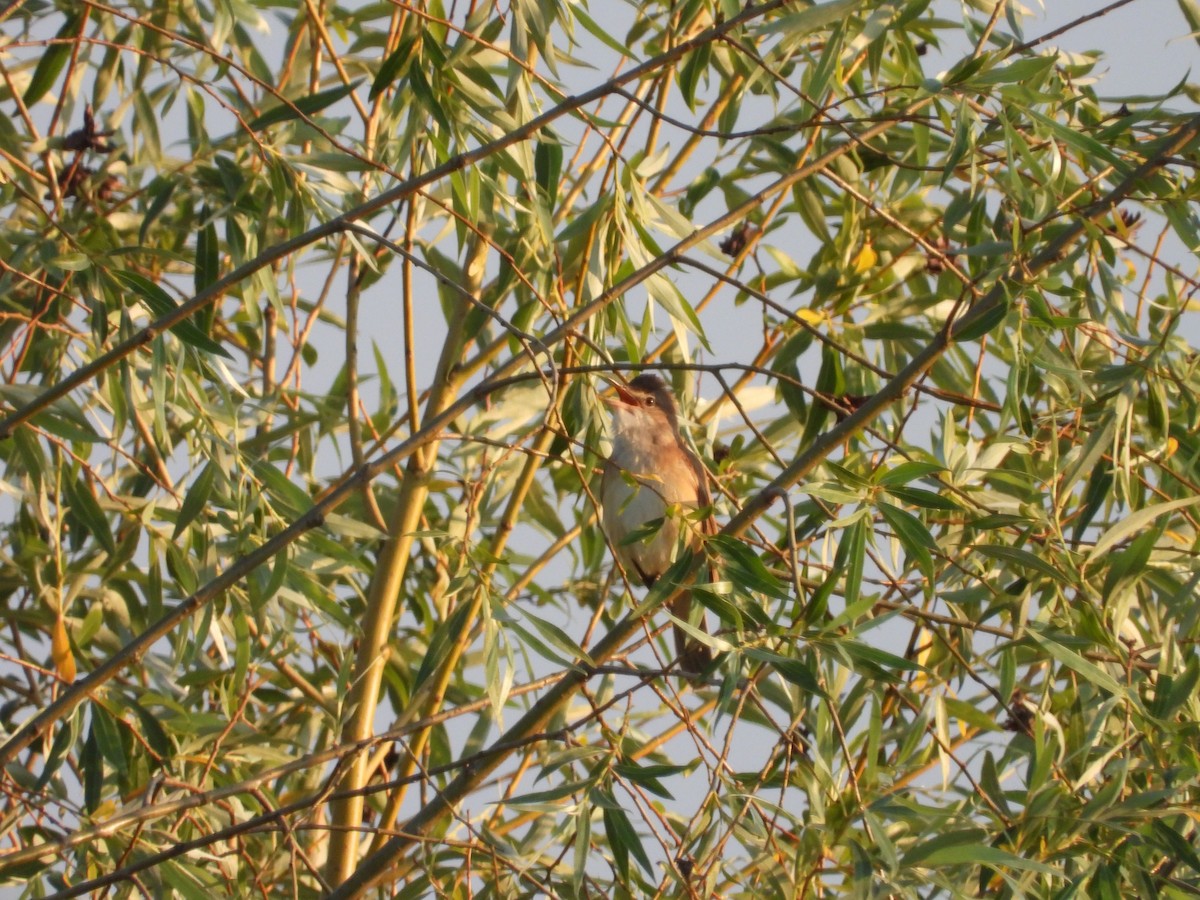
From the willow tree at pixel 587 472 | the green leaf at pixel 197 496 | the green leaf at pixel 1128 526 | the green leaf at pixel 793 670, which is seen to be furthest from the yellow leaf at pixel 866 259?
the green leaf at pixel 793 670

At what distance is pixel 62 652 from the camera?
324cm

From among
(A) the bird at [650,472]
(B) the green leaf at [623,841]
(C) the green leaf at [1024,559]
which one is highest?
(A) the bird at [650,472]

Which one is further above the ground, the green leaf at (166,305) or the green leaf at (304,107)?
the green leaf at (304,107)

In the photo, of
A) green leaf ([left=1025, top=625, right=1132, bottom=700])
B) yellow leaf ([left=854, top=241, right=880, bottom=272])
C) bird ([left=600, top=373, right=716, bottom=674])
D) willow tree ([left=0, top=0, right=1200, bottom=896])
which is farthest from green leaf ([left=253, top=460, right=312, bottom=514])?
yellow leaf ([left=854, top=241, right=880, bottom=272])

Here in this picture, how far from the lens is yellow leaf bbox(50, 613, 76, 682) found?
3223 mm

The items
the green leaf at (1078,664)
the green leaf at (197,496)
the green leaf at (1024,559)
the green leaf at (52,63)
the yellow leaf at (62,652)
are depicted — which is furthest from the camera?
the green leaf at (52,63)

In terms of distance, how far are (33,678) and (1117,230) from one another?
8.53 ft

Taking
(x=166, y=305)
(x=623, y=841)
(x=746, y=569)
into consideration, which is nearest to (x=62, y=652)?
(x=166, y=305)

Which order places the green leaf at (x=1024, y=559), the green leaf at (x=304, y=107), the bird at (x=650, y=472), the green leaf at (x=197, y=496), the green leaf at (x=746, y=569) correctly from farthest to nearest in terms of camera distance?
the bird at (x=650, y=472) < the green leaf at (x=304, y=107) < the green leaf at (x=197, y=496) < the green leaf at (x=1024, y=559) < the green leaf at (x=746, y=569)

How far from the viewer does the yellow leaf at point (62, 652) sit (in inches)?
127

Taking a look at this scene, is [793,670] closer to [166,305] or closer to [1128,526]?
[1128,526]

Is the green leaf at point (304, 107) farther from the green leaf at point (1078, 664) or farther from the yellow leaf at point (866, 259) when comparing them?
the green leaf at point (1078, 664)

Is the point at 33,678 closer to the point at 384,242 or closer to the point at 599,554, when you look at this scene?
the point at 599,554

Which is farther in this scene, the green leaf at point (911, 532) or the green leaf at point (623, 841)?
the green leaf at point (623, 841)
